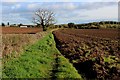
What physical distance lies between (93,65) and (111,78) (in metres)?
2.57

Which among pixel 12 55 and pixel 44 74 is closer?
pixel 44 74

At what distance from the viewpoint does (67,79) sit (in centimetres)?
1298

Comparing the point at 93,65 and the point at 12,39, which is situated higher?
the point at 12,39

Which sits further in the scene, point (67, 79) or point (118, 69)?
point (118, 69)

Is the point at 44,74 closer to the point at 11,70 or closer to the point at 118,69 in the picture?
the point at 11,70

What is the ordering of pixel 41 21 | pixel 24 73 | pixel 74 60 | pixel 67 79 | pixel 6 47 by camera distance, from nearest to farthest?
pixel 67 79 → pixel 24 73 → pixel 6 47 → pixel 74 60 → pixel 41 21

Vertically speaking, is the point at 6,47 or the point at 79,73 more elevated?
the point at 6,47

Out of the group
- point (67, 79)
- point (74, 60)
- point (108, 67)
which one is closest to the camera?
point (67, 79)

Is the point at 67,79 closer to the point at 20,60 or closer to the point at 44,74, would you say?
the point at 44,74

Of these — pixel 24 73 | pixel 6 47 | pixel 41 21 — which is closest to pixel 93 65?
pixel 24 73

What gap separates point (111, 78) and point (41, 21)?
92193 mm

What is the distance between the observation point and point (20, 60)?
17719 mm

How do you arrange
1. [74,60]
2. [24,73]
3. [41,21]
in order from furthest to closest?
[41,21] → [74,60] → [24,73]

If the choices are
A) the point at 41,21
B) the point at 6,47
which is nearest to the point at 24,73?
the point at 6,47
